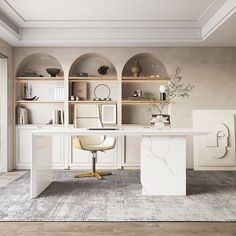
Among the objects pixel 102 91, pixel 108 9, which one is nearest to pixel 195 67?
pixel 102 91

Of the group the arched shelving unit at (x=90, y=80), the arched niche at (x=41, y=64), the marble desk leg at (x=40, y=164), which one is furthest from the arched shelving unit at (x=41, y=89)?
the marble desk leg at (x=40, y=164)

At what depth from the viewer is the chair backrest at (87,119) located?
17.7 feet

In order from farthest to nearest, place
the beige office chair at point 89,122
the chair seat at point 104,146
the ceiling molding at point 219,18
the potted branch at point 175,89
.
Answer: the potted branch at point 175,89, the beige office chair at point 89,122, the chair seat at point 104,146, the ceiling molding at point 219,18

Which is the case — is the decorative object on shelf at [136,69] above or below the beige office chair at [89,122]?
above

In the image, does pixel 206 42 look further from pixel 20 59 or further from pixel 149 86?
pixel 20 59

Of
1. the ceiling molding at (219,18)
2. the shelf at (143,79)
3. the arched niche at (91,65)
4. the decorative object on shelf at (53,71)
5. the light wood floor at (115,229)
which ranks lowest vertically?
the light wood floor at (115,229)

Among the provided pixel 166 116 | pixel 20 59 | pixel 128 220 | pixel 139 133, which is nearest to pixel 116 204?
pixel 128 220

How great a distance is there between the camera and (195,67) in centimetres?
609

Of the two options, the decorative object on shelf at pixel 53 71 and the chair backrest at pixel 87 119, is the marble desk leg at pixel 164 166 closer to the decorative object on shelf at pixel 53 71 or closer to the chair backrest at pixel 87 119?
the chair backrest at pixel 87 119

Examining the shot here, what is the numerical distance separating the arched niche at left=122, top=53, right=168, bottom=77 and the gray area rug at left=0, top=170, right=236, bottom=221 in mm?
2257

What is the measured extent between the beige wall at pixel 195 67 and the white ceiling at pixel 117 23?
222 mm

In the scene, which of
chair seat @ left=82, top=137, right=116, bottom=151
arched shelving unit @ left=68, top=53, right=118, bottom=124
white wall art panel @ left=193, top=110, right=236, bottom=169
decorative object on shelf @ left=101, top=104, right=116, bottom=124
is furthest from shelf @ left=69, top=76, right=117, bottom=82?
white wall art panel @ left=193, top=110, right=236, bottom=169

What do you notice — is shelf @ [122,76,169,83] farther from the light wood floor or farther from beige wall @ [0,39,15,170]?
the light wood floor

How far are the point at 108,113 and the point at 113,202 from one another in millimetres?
2709
